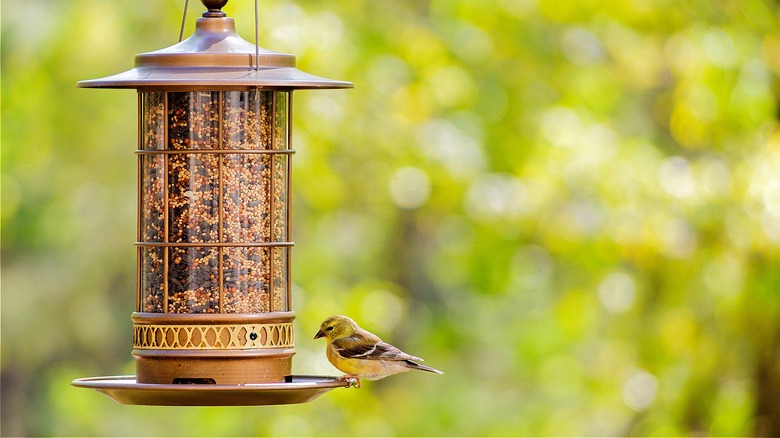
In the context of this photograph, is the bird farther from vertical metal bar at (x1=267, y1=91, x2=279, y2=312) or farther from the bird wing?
vertical metal bar at (x1=267, y1=91, x2=279, y2=312)

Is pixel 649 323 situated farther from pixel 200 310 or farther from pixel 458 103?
pixel 200 310

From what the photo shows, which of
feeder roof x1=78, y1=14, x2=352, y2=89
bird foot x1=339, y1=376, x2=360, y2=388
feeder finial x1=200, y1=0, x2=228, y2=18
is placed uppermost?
feeder finial x1=200, y1=0, x2=228, y2=18

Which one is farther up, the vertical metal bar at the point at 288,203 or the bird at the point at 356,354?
the vertical metal bar at the point at 288,203

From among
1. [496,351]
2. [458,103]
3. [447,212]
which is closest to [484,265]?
[447,212]

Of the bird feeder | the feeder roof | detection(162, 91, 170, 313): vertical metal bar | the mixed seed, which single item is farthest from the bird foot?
the feeder roof

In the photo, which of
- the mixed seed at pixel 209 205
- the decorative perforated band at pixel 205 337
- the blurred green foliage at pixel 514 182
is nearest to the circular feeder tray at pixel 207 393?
the decorative perforated band at pixel 205 337

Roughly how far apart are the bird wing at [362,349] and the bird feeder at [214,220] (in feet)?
2.24

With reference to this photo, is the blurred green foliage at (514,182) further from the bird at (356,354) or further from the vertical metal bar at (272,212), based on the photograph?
the vertical metal bar at (272,212)

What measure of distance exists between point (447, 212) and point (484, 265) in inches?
22.2

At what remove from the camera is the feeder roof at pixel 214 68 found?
18.9 ft

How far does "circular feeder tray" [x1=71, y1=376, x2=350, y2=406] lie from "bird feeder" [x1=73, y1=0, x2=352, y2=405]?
0.12 feet

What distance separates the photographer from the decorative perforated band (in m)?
6.06

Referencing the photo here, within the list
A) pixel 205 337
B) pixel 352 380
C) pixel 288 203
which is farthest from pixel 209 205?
pixel 352 380

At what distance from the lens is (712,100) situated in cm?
1165
